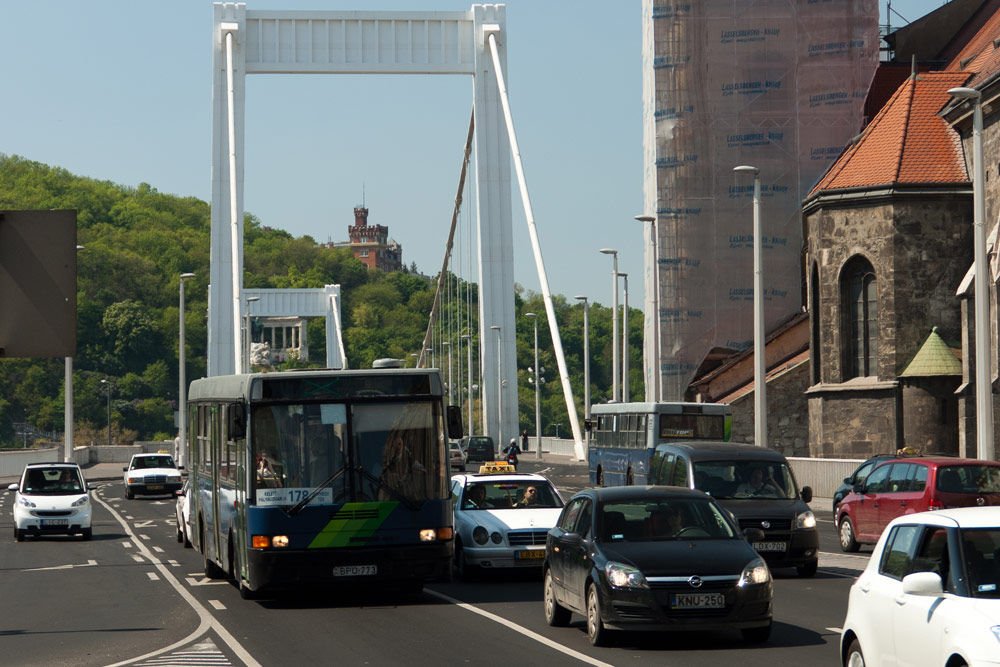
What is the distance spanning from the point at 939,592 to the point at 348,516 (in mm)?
Answer: 9711

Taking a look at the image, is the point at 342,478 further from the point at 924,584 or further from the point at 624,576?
the point at 924,584

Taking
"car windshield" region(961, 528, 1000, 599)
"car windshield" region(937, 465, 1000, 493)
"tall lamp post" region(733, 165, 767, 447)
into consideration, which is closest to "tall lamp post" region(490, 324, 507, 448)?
"tall lamp post" region(733, 165, 767, 447)

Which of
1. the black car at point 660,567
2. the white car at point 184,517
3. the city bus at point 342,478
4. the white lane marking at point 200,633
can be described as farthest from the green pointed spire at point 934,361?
the black car at point 660,567

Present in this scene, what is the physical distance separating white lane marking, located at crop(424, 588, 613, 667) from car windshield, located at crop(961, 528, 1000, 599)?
394 cm

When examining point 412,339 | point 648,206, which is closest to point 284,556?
point 648,206

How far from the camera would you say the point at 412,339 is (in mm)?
122438

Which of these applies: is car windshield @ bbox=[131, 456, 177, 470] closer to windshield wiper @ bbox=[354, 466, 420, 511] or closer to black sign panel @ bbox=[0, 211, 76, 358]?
windshield wiper @ bbox=[354, 466, 420, 511]

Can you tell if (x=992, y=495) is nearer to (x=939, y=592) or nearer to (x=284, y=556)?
(x=284, y=556)

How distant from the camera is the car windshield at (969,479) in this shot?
22750 millimetres

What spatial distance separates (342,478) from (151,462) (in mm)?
36654

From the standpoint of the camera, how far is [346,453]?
17.7 meters

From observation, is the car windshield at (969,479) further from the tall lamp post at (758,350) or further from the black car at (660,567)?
the tall lamp post at (758,350)

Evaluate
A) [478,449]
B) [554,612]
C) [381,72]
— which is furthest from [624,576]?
[478,449]

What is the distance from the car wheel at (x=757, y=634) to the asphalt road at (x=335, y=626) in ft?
0.24
